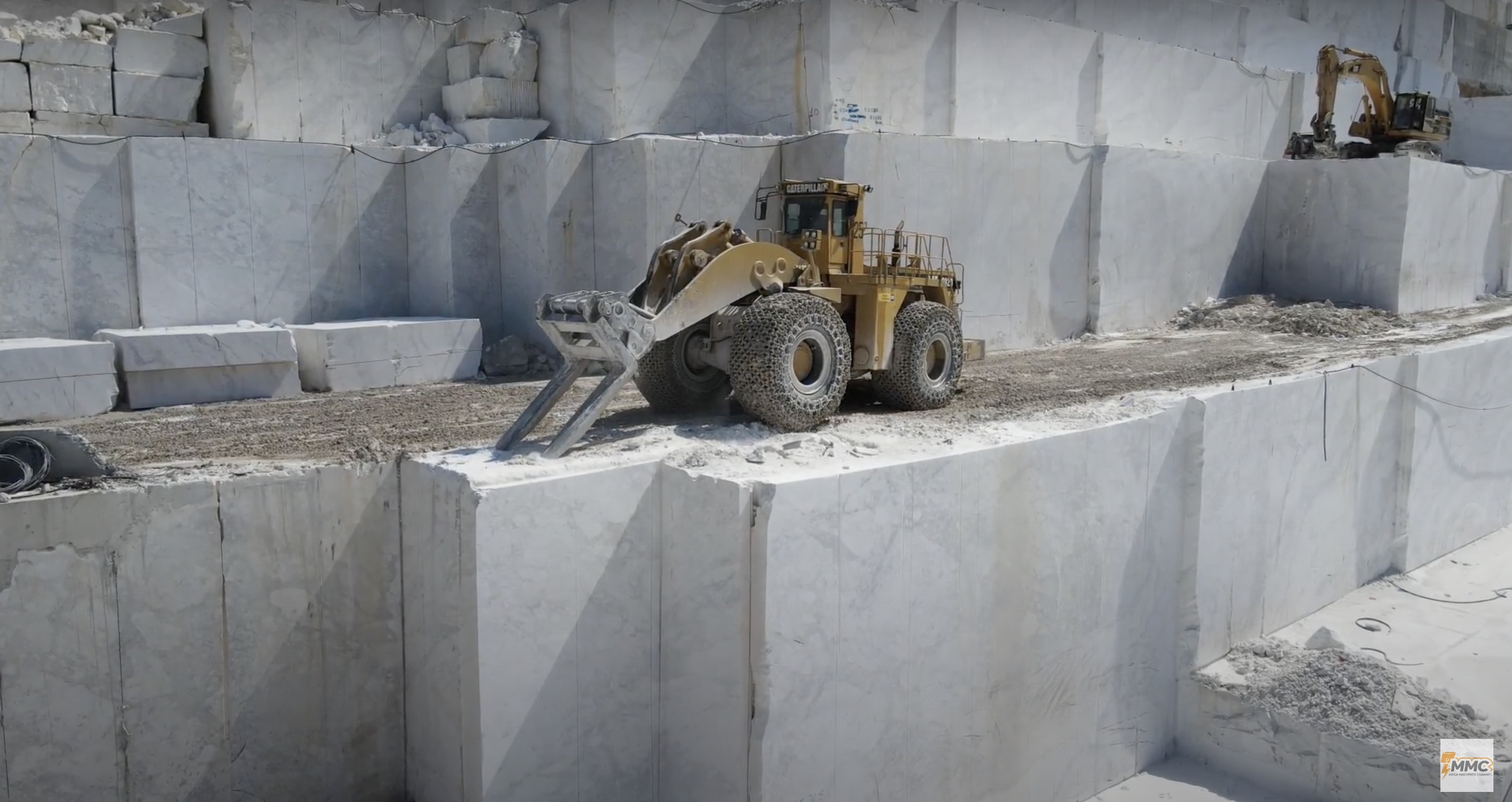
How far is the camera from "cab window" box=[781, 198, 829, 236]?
10.3m

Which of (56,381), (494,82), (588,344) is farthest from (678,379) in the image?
(494,82)

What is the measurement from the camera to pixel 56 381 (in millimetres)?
11016

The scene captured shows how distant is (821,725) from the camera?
8.21 meters

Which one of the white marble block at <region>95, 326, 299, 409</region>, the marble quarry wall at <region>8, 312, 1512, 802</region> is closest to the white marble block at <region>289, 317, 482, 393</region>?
the white marble block at <region>95, 326, 299, 409</region>

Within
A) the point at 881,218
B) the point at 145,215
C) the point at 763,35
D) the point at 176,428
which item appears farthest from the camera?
the point at 763,35

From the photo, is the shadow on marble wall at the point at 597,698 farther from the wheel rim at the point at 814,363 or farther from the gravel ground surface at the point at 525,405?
the wheel rim at the point at 814,363

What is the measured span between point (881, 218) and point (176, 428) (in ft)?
29.1

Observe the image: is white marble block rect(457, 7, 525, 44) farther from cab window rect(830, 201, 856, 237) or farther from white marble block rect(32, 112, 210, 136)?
cab window rect(830, 201, 856, 237)

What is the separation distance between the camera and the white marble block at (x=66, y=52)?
545 inches

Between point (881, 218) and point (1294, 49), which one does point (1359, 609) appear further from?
point (1294, 49)

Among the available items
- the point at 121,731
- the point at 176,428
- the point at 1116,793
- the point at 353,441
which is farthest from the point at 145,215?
the point at 1116,793

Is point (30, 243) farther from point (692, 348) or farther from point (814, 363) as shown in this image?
point (814, 363)

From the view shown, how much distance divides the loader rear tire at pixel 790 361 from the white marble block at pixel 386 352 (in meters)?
Result: 5.32

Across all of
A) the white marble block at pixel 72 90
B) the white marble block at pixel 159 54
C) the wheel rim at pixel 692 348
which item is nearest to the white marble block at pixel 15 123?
the white marble block at pixel 72 90
